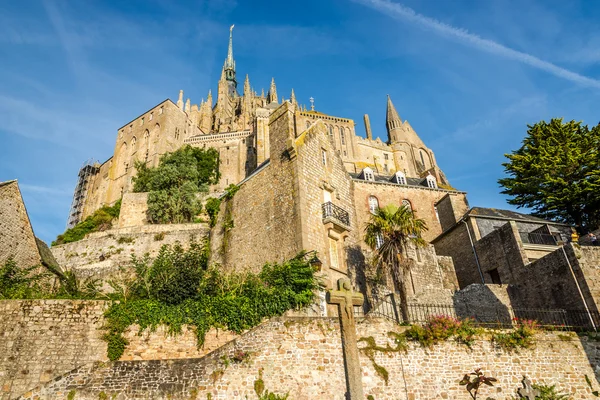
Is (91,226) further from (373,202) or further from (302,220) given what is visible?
(302,220)

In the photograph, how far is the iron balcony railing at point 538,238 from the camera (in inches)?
880

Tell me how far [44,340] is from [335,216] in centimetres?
1139

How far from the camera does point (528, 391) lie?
37.5 ft

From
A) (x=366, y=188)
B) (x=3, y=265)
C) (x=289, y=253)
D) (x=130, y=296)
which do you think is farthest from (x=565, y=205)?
(x=3, y=265)

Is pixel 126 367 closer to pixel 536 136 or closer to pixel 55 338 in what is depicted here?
pixel 55 338

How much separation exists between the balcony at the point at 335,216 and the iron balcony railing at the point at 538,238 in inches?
414

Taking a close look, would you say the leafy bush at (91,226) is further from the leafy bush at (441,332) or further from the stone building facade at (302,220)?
the leafy bush at (441,332)

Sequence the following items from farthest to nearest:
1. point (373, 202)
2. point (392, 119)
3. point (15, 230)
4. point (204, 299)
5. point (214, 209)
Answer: point (392, 119) < point (373, 202) < point (214, 209) < point (15, 230) < point (204, 299)

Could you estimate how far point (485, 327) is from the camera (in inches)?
485

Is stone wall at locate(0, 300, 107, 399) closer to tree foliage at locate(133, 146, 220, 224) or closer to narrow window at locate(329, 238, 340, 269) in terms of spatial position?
narrow window at locate(329, 238, 340, 269)

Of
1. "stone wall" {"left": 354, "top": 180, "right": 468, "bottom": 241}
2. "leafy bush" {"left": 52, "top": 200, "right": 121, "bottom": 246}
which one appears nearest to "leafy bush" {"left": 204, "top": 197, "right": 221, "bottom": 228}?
"stone wall" {"left": 354, "top": 180, "right": 468, "bottom": 241}

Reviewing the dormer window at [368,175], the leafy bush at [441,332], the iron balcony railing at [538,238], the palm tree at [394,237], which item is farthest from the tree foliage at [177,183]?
the leafy bush at [441,332]

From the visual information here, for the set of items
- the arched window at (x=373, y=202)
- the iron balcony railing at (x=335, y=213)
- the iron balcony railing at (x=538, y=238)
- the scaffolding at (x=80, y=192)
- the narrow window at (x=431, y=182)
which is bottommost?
the iron balcony railing at (x=538, y=238)

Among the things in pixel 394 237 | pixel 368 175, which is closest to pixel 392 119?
pixel 368 175
